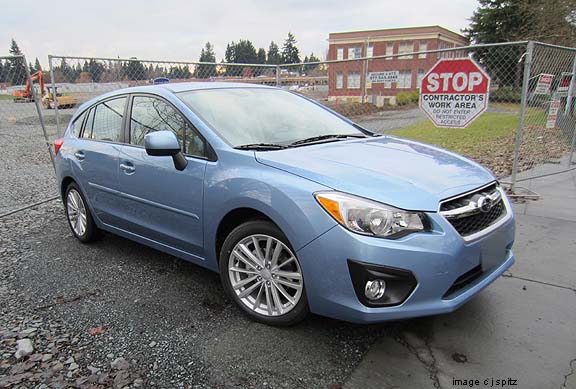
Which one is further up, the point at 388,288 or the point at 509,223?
the point at 509,223

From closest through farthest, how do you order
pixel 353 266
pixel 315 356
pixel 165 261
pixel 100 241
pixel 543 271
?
pixel 353 266
pixel 315 356
pixel 543 271
pixel 165 261
pixel 100 241

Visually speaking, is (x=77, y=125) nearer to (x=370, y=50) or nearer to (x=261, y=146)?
(x=261, y=146)

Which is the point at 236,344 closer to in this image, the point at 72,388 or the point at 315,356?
the point at 315,356

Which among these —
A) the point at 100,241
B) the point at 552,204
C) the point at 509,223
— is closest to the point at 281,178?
the point at 509,223

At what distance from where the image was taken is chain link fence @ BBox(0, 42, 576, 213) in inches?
238

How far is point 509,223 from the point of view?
286 centimetres

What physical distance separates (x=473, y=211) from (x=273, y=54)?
4449 inches

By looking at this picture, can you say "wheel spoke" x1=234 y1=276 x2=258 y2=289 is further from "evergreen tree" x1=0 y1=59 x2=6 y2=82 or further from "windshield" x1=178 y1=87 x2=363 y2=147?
"evergreen tree" x1=0 y1=59 x2=6 y2=82

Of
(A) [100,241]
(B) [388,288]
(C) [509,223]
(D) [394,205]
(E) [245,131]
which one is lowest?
(A) [100,241]

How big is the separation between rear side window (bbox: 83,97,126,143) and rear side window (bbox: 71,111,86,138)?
0.14m

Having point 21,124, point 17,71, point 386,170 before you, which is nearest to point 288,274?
point 386,170

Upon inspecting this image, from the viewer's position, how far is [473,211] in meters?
2.56

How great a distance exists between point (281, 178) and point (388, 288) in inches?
35.8

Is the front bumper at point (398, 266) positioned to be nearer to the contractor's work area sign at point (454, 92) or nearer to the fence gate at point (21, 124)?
the contractor's work area sign at point (454, 92)
